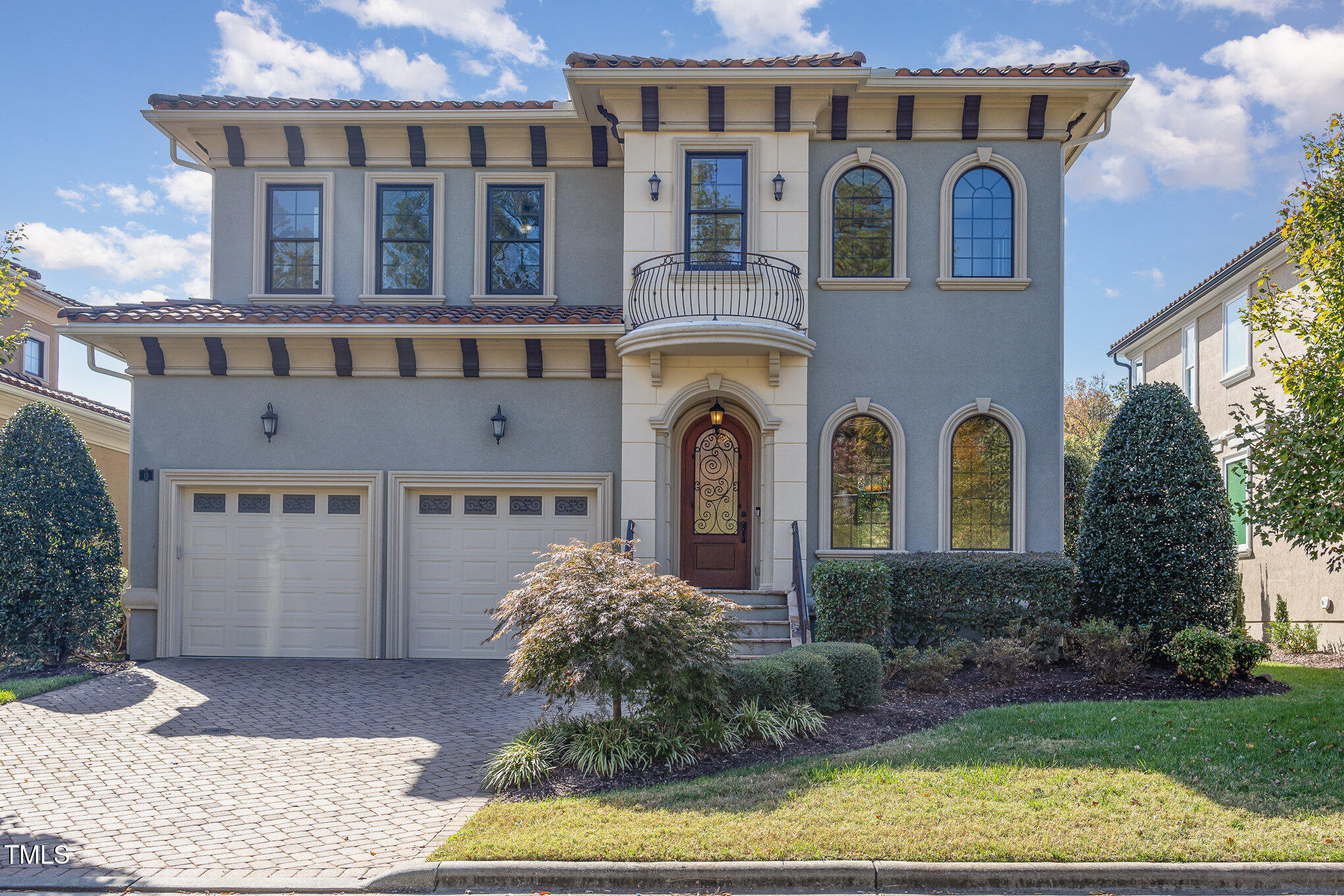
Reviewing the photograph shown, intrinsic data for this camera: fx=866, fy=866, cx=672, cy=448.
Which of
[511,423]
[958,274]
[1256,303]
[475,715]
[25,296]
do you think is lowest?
[475,715]

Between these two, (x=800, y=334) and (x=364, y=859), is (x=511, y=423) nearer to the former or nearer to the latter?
(x=800, y=334)

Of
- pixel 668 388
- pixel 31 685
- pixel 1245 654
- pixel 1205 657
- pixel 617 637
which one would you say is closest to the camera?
pixel 617 637

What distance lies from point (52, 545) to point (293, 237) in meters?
5.28

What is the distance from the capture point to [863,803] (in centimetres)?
567

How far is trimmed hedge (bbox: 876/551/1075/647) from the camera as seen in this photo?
10227 mm

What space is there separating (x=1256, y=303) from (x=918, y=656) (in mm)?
4887

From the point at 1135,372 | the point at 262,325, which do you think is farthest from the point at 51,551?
the point at 1135,372

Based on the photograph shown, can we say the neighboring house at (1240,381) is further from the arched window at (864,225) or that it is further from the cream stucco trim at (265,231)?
the cream stucco trim at (265,231)

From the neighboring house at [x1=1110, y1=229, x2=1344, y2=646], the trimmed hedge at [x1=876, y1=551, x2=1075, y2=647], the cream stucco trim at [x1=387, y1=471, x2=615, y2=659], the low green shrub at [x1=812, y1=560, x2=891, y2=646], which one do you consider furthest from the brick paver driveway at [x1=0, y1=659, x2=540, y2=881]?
the neighboring house at [x1=1110, y1=229, x2=1344, y2=646]

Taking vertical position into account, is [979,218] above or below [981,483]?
above

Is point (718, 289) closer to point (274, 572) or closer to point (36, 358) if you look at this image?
point (274, 572)

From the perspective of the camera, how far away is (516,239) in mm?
12789

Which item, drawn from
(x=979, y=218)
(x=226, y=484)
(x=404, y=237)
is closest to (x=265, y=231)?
(x=404, y=237)

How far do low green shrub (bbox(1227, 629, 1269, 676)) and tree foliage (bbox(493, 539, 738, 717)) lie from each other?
564 cm
